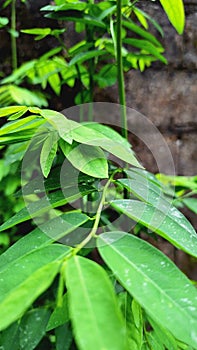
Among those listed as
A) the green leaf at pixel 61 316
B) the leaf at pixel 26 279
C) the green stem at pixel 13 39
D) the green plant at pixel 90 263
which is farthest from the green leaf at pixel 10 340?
the green stem at pixel 13 39

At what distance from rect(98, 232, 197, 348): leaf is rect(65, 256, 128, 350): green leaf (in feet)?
0.10

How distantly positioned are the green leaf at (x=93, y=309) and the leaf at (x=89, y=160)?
0.15 metres

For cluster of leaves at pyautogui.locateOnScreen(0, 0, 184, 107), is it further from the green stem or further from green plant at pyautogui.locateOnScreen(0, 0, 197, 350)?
green plant at pyautogui.locateOnScreen(0, 0, 197, 350)

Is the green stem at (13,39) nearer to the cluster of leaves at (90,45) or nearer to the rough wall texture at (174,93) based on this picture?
the cluster of leaves at (90,45)

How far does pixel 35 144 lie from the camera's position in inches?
19.9

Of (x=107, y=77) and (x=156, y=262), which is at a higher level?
(x=107, y=77)

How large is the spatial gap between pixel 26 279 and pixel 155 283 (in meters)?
0.09

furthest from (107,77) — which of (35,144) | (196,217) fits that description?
(196,217)

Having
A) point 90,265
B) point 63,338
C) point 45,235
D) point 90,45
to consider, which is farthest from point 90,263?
point 90,45

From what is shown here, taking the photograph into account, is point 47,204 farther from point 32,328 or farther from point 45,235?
point 32,328

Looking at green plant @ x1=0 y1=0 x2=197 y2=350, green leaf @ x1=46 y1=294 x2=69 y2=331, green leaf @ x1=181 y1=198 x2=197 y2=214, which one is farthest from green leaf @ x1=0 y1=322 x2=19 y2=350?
green leaf @ x1=181 y1=198 x2=197 y2=214

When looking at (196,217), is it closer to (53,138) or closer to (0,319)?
(53,138)

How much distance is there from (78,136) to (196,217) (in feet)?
3.20

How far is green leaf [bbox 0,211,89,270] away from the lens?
1.22 ft
